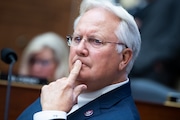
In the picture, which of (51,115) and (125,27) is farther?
(125,27)

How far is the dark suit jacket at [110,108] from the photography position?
1.71 metres

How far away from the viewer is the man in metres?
1.70

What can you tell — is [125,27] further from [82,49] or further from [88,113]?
[88,113]

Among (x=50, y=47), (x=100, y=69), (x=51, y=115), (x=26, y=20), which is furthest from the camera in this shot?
(x=26, y=20)

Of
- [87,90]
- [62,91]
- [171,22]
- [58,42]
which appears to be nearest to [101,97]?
[87,90]

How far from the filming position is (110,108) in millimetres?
1747

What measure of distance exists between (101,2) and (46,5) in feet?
8.78

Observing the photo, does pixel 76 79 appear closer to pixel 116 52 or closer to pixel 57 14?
pixel 116 52

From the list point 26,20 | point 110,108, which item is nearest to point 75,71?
point 110,108

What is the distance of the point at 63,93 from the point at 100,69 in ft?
0.54

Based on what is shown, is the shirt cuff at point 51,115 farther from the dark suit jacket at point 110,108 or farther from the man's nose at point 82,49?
the man's nose at point 82,49

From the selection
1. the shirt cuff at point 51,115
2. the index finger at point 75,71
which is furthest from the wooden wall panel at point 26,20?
the shirt cuff at point 51,115

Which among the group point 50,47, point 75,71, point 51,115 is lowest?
point 51,115

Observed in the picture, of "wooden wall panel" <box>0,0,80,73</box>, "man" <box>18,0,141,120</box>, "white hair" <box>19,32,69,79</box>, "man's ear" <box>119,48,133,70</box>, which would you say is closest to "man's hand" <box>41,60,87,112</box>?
"man" <box>18,0,141,120</box>
